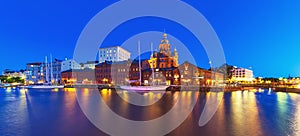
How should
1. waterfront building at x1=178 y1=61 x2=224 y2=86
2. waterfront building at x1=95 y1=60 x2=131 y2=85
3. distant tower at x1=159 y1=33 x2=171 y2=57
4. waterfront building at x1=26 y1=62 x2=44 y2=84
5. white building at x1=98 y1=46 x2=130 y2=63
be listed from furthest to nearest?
white building at x1=98 y1=46 x2=130 y2=63, waterfront building at x1=26 y1=62 x2=44 y2=84, distant tower at x1=159 y1=33 x2=171 y2=57, waterfront building at x1=95 y1=60 x2=131 y2=85, waterfront building at x1=178 y1=61 x2=224 y2=86

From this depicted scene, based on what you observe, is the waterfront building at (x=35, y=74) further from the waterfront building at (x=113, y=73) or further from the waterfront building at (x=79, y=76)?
the waterfront building at (x=113, y=73)

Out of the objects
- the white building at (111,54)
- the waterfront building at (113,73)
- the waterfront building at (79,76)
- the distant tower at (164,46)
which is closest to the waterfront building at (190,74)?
the waterfront building at (113,73)

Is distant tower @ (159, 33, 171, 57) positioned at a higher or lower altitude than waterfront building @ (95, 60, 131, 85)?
higher

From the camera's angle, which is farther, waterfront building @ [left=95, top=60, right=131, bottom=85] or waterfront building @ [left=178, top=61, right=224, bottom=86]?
waterfront building @ [left=95, top=60, right=131, bottom=85]

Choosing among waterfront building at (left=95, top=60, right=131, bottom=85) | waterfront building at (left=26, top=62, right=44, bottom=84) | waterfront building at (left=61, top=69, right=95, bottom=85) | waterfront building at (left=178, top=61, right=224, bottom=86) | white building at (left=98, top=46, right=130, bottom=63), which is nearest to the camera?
waterfront building at (left=178, top=61, right=224, bottom=86)

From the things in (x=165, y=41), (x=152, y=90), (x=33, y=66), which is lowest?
(x=152, y=90)

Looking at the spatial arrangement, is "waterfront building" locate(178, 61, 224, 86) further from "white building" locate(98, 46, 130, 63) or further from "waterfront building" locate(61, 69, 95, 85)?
"white building" locate(98, 46, 130, 63)

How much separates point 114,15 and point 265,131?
1093 inches

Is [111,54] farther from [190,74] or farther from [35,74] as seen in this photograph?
[190,74]

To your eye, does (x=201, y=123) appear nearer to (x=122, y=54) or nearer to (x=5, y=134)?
(x=5, y=134)

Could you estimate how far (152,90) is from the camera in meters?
54.9

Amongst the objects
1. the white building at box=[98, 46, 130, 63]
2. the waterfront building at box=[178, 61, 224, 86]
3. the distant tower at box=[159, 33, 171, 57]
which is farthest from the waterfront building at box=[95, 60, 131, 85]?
the white building at box=[98, 46, 130, 63]

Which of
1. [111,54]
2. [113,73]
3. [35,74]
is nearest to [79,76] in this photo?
[113,73]

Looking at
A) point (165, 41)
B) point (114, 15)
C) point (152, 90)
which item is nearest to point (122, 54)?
point (165, 41)
